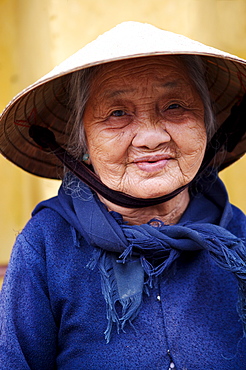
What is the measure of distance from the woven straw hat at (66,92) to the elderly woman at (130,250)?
14 millimetres

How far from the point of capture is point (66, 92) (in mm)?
2264

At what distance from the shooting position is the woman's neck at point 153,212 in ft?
6.91

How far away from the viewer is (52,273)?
196cm

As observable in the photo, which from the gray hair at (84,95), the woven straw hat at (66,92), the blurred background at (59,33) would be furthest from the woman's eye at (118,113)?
the blurred background at (59,33)

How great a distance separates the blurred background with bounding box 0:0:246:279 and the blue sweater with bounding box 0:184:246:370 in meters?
1.38

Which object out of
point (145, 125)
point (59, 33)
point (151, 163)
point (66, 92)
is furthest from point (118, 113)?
point (59, 33)

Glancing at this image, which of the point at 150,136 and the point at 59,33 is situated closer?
the point at 150,136

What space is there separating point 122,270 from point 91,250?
0.16 m

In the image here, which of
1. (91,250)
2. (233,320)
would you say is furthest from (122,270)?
(233,320)

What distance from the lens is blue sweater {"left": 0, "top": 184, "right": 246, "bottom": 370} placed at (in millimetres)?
1889

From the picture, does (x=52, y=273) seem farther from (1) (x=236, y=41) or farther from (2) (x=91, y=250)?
(1) (x=236, y=41)

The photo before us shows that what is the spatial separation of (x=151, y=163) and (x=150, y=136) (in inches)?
4.1

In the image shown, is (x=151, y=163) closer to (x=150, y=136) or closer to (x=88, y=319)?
(x=150, y=136)

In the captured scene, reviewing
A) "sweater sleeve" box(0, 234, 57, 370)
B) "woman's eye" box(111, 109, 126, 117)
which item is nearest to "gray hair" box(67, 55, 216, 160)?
"woman's eye" box(111, 109, 126, 117)
